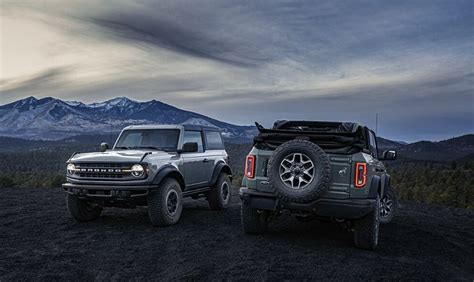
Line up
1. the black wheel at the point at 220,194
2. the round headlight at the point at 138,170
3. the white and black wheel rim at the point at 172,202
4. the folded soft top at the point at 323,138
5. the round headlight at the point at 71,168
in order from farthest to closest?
the black wheel at the point at 220,194
the white and black wheel rim at the point at 172,202
the round headlight at the point at 71,168
the round headlight at the point at 138,170
the folded soft top at the point at 323,138

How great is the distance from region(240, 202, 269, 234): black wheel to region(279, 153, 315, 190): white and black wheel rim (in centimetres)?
118

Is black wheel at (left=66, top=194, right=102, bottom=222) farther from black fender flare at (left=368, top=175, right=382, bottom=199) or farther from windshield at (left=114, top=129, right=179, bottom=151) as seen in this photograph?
black fender flare at (left=368, top=175, right=382, bottom=199)

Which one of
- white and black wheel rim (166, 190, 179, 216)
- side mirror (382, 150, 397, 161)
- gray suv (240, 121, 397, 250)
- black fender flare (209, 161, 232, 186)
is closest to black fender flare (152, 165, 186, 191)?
white and black wheel rim (166, 190, 179, 216)

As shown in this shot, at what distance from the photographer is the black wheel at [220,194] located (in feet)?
33.1

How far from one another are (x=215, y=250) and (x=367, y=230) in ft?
7.99

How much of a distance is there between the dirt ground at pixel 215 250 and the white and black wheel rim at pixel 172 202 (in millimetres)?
352

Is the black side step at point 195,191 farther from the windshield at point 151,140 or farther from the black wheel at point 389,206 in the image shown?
the black wheel at point 389,206

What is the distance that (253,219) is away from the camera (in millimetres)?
7023

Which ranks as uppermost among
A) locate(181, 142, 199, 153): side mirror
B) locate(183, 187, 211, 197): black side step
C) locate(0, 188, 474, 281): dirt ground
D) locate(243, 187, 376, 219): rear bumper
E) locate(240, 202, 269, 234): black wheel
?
locate(181, 142, 199, 153): side mirror

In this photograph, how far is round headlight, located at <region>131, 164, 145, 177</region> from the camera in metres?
7.43

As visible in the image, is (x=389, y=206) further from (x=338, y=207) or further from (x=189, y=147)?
(x=189, y=147)

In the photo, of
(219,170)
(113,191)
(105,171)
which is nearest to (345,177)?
(113,191)

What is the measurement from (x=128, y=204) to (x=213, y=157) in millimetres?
2981

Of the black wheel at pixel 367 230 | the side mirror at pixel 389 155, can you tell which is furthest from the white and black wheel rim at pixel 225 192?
the black wheel at pixel 367 230
